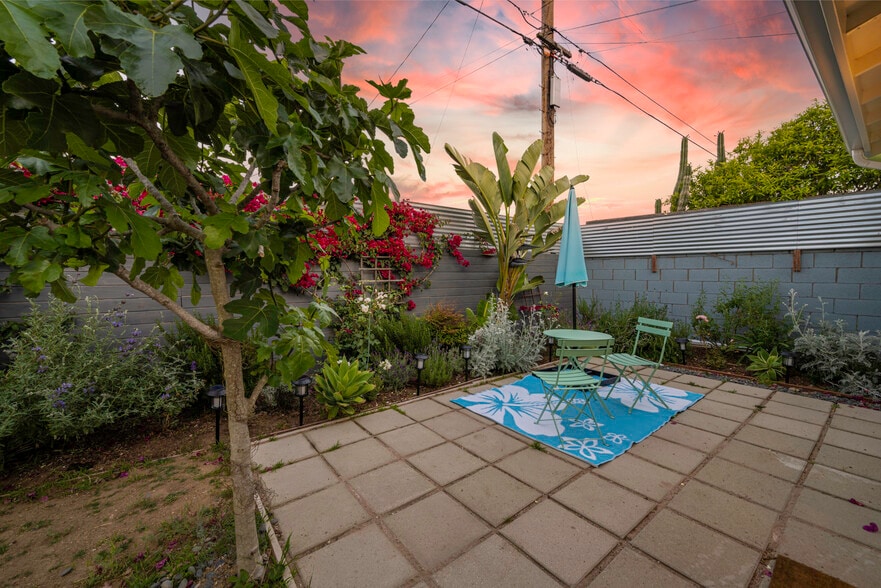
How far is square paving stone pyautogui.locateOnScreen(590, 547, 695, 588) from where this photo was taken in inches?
62.0

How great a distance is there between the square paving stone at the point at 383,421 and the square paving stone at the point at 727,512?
2233 millimetres

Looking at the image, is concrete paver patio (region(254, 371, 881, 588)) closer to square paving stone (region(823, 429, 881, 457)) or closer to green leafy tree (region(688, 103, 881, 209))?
square paving stone (region(823, 429, 881, 457))

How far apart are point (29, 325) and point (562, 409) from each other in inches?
204

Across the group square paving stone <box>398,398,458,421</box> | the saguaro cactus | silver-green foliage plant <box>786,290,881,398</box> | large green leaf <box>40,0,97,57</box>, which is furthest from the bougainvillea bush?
the saguaro cactus

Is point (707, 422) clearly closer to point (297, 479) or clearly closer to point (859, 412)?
point (859, 412)

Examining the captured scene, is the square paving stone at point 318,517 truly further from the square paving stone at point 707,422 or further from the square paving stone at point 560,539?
the square paving stone at point 707,422

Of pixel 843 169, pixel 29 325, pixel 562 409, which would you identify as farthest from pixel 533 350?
pixel 843 169

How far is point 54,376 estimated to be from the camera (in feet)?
8.70

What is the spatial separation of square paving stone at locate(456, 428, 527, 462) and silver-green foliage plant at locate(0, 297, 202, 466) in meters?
2.66

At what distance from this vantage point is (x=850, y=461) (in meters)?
2.61

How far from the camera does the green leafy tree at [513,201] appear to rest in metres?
5.64

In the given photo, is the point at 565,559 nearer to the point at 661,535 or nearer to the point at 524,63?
the point at 661,535

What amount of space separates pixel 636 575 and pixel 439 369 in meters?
3.06

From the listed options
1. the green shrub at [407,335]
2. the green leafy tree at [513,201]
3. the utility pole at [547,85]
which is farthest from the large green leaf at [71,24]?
the utility pole at [547,85]
